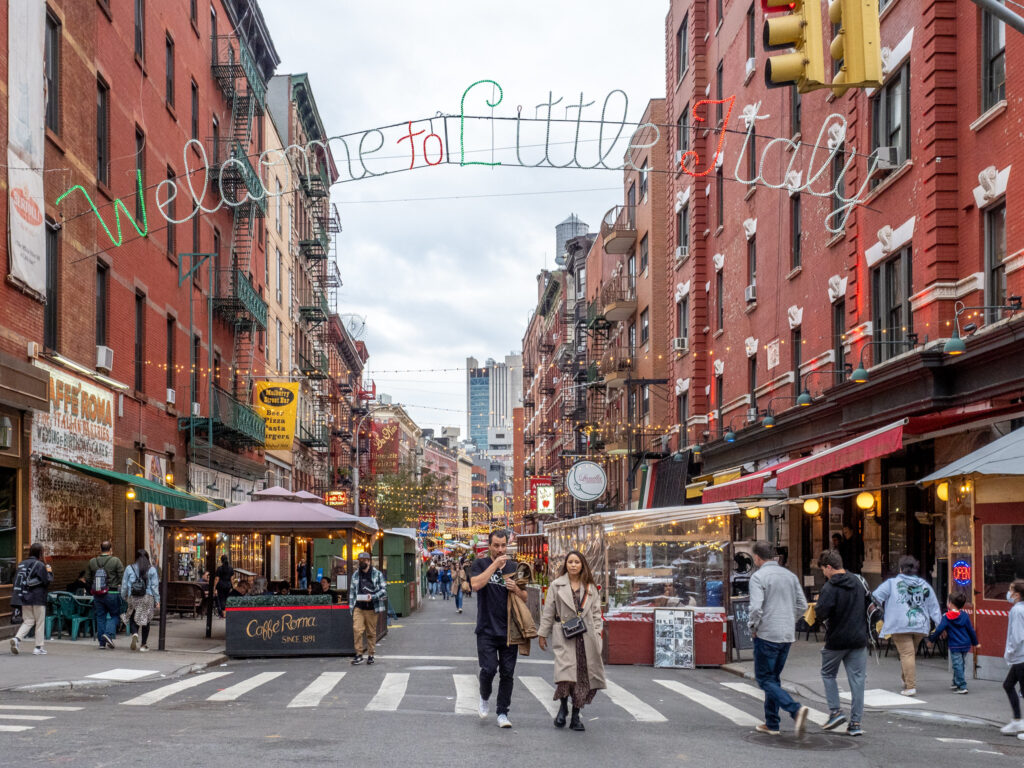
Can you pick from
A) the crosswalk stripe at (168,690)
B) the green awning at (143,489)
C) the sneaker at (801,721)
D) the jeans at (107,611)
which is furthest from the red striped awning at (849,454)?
the green awning at (143,489)

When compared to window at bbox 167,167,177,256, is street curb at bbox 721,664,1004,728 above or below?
below

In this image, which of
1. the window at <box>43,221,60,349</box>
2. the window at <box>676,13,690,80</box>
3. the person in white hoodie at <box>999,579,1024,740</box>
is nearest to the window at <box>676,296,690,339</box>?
the window at <box>676,13,690,80</box>

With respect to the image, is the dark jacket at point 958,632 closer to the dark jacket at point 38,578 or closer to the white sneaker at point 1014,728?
the white sneaker at point 1014,728

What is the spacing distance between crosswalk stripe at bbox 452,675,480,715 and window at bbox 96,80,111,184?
49.8 feet

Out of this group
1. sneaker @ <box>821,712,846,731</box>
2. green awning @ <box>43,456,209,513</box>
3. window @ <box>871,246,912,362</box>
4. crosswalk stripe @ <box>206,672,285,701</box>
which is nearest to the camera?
sneaker @ <box>821,712,846,731</box>

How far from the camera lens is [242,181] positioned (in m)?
36.3

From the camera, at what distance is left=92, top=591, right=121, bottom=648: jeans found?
807 inches

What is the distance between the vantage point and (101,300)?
26.5 metres

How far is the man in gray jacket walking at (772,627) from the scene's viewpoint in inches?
436

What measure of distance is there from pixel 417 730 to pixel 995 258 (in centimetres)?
1176

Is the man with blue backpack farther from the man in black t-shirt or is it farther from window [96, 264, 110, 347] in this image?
the man in black t-shirt

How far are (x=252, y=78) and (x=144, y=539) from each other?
17764 millimetres

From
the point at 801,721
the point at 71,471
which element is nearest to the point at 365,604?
the point at 71,471

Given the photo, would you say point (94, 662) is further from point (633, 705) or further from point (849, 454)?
point (849, 454)
